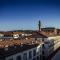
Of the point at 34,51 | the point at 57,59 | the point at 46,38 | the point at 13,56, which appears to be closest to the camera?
the point at 57,59

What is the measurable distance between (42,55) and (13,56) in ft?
22.3

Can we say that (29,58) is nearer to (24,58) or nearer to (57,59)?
(24,58)

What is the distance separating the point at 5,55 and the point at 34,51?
5.00 metres

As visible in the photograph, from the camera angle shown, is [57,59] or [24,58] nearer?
[57,59]

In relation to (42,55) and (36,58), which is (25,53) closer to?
(36,58)

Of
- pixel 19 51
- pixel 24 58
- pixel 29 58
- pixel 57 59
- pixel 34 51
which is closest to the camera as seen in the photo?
pixel 57 59

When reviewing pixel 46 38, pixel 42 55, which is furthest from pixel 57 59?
pixel 46 38

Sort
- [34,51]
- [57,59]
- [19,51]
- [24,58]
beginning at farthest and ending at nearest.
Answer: [34,51], [24,58], [19,51], [57,59]

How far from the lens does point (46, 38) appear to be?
21.1 meters

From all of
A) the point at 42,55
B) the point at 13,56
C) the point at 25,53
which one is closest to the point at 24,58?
the point at 25,53

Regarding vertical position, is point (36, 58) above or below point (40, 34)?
below

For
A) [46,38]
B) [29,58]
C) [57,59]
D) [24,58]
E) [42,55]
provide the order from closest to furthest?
[57,59] → [24,58] → [29,58] → [42,55] → [46,38]

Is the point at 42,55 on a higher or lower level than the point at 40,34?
lower

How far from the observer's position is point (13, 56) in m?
10.8
